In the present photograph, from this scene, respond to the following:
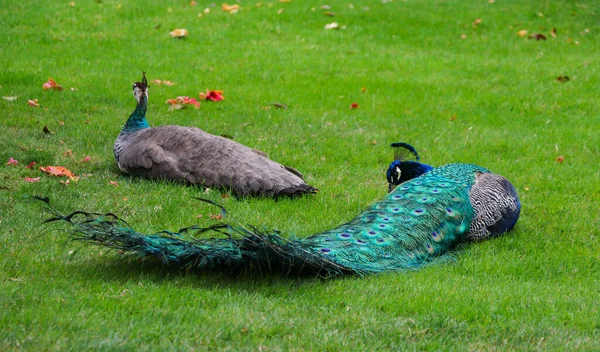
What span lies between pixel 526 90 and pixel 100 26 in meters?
7.66

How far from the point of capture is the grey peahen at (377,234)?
16.0 feet

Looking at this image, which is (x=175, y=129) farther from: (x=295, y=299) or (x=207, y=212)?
(x=295, y=299)

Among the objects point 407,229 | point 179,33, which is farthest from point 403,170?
point 179,33

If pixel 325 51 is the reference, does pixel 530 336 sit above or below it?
above

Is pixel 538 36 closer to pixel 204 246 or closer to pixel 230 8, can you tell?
pixel 230 8

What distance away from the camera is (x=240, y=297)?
4.88 meters

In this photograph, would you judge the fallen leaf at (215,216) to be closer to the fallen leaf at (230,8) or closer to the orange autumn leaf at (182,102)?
the orange autumn leaf at (182,102)

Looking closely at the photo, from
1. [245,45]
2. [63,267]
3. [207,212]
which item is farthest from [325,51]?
[63,267]

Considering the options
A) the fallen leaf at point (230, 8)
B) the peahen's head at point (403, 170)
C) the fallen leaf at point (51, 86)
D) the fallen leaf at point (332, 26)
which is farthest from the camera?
the fallen leaf at point (230, 8)

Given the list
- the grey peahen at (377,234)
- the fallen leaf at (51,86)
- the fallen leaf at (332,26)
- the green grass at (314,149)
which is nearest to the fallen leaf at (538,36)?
the green grass at (314,149)

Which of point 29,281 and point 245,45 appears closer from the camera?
point 29,281

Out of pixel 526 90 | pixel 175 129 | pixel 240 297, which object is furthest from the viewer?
pixel 526 90

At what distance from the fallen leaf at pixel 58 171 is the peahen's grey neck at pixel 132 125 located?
1.98 feet

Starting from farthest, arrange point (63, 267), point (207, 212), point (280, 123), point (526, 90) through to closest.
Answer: point (526, 90) < point (280, 123) < point (207, 212) < point (63, 267)
